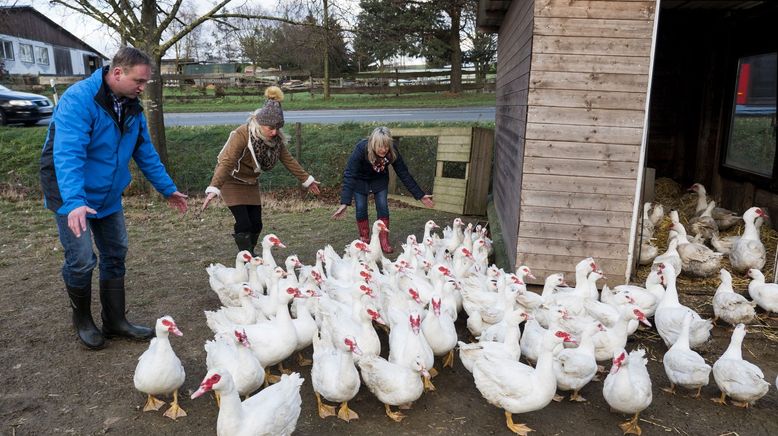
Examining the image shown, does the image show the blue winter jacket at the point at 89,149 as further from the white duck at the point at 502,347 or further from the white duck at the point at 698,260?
the white duck at the point at 698,260

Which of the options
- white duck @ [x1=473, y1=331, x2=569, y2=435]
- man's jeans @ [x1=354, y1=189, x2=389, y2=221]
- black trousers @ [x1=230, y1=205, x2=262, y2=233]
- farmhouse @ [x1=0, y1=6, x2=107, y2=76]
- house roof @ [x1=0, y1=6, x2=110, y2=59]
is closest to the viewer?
white duck @ [x1=473, y1=331, x2=569, y2=435]

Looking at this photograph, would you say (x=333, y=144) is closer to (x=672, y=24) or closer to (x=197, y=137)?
(x=197, y=137)

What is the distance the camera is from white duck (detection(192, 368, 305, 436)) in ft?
10.1

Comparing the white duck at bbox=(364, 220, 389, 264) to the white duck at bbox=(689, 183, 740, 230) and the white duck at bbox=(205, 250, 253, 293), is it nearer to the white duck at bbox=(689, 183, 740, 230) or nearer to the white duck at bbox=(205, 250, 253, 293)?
the white duck at bbox=(205, 250, 253, 293)

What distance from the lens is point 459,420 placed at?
3777 millimetres

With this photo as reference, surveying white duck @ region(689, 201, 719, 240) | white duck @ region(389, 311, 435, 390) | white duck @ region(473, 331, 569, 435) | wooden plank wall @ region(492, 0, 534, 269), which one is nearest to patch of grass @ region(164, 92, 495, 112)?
wooden plank wall @ region(492, 0, 534, 269)

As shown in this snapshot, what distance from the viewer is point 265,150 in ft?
18.5

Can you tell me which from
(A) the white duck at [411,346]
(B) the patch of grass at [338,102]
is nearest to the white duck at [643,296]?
(A) the white duck at [411,346]

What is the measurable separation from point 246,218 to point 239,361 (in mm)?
2393

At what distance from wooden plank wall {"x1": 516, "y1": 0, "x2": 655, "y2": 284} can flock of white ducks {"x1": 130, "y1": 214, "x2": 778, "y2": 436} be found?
0.40 meters

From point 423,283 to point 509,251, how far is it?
1.40 meters

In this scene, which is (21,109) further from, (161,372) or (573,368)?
(573,368)

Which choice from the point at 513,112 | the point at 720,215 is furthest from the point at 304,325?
the point at 720,215

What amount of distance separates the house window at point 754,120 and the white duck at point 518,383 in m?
5.75
